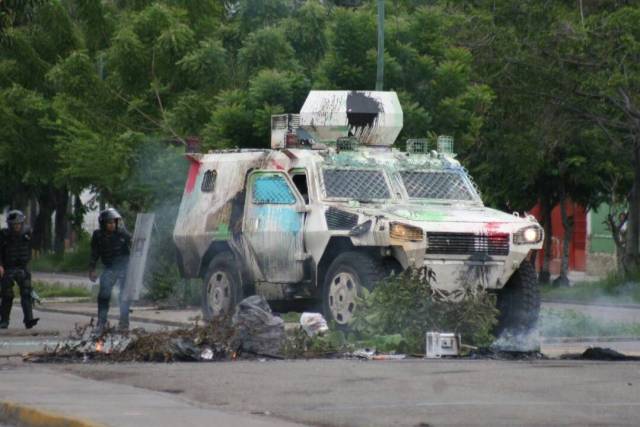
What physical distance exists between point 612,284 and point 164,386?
69.3 feet

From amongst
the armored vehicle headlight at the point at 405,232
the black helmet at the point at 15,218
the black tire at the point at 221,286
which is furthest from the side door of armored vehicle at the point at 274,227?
the black helmet at the point at 15,218

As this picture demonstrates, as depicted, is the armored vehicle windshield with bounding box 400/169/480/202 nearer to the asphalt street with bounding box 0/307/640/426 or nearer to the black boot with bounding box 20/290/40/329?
the asphalt street with bounding box 0/307/640/426

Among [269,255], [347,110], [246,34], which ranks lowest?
[269,255]

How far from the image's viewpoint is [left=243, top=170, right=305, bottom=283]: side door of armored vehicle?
18.1 m

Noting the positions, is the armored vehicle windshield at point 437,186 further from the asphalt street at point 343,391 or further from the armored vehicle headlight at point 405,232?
the asphalt street at point 343,391

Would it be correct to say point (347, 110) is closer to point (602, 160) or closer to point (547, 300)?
point (547, 300)

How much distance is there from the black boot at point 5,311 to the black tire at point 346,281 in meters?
5.08

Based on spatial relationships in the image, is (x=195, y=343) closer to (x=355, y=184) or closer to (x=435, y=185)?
(x=355, y=184)

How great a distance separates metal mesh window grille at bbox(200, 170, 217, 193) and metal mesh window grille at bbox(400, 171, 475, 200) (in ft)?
8.91

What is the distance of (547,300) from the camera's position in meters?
31.5

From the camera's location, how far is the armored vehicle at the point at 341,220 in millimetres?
16766

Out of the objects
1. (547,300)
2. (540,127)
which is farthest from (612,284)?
(540,127)

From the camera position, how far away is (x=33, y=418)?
33.0 feet

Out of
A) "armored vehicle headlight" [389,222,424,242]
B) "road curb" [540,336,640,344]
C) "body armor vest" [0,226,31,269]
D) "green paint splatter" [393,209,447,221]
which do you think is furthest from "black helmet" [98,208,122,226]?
"road curb" [540,336,640,344]
